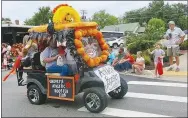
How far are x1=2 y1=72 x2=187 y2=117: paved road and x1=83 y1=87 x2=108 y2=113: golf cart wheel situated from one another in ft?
0.45

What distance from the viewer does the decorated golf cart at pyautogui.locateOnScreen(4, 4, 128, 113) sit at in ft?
22.5

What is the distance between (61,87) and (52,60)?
70cm

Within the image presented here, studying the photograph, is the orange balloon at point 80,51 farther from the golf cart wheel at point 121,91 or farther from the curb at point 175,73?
the curb at point 175,73

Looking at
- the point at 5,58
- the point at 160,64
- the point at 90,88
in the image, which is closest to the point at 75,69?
the point at 90,88

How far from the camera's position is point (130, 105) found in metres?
7.36

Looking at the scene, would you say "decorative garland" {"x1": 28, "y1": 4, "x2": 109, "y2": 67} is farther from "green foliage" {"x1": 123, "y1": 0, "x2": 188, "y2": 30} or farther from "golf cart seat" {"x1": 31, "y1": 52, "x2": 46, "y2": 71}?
"green foliage" {"x1": 123, "y1": 0, "x2": 188, "y2": 30}

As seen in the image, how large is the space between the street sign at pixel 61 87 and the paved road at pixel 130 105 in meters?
0.33

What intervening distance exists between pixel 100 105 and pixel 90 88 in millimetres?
449

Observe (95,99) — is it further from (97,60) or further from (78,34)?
(78,34)

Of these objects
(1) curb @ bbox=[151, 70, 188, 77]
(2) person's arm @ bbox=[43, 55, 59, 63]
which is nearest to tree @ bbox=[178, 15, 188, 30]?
(1) curb @ bbox=[151, 70, 188, 77]

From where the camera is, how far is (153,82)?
9.88m

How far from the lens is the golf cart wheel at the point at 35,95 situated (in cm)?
775

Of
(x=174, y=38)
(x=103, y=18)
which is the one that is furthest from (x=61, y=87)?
(x=103, y=18)

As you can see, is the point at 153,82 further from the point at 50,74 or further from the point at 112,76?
the point at 50,74
